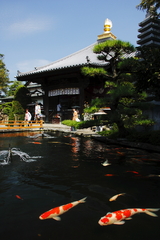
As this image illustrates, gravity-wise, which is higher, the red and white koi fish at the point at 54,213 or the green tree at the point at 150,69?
the green tree at the point at 150,69

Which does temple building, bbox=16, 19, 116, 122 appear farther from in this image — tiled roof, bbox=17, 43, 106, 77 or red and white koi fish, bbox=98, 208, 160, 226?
red and white koi fish, bbox=98, 208, 160, 226

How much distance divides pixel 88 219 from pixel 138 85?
15.8ft

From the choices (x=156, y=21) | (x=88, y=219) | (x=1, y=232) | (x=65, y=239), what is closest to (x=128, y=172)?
(x=88, y=219)

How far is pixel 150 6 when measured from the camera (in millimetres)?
10188

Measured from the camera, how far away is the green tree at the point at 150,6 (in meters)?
9.56

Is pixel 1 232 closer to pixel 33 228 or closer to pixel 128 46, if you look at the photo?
pixel 33 228

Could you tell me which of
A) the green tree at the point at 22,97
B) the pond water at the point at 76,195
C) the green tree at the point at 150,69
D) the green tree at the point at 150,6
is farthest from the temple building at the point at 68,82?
the pond water at the point at 76,195

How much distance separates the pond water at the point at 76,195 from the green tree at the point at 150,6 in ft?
25.8

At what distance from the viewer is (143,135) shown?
798 cm

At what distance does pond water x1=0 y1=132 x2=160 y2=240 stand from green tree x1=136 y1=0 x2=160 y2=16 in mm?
7861

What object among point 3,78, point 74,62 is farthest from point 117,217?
point 3,78

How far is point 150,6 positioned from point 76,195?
10.6m

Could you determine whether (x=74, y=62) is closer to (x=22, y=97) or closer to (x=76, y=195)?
(x=22, y=97)

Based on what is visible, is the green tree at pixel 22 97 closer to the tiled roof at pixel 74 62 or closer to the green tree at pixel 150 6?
the tiled roof at pixel 74 62
